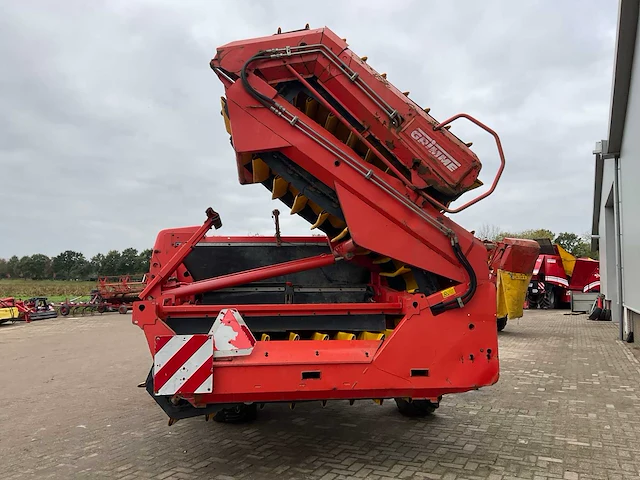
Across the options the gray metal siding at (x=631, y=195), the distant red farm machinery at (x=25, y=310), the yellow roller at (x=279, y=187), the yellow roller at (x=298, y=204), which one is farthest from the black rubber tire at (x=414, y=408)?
the distant red farm machinery at (x=25, y=310)

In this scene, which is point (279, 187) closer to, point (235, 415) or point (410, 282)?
point (410, 282)

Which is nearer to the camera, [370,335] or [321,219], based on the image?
[370,335]

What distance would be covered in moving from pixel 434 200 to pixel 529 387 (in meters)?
4.34

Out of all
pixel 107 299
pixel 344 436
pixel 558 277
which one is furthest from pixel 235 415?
pixel 107 299

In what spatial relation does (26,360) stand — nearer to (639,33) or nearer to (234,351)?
(234,351)

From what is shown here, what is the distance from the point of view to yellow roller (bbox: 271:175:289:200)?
438 cm

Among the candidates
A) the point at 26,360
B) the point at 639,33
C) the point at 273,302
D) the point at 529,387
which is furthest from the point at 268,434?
the point at 639,33

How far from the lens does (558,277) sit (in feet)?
74.0

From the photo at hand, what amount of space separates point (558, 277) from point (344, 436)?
2096cm

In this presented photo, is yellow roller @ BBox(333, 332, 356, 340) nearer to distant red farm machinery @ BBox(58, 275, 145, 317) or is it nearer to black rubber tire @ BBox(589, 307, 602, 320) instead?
black rubber tire @ BBox(589, 307, 602, 320)

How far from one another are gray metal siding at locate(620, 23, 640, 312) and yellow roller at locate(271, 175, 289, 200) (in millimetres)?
7937

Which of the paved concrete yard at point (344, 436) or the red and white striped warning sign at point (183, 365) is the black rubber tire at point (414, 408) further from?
the red and white striped warning sign at point (183, 365)

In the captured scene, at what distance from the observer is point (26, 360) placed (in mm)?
10609

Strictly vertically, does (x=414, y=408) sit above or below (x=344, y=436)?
above
